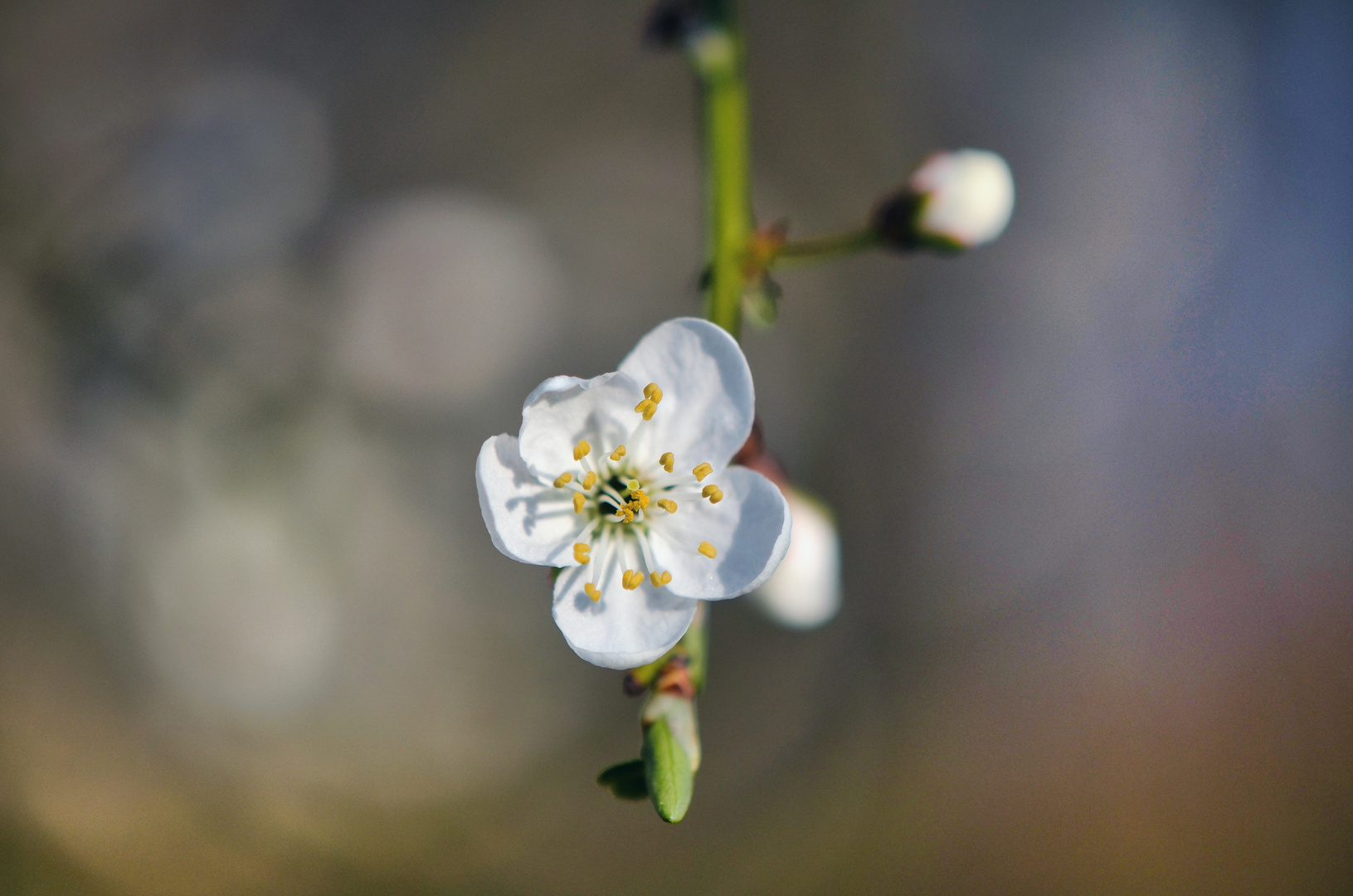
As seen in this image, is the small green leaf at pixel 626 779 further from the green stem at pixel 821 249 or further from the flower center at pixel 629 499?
the green stem at pixel 821 249

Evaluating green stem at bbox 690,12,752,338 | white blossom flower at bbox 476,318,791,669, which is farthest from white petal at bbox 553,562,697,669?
green stem at bbox 690,12,752,338

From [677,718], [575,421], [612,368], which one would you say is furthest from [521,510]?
[612,368]

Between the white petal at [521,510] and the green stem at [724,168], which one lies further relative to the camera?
the green stem at [724,168]

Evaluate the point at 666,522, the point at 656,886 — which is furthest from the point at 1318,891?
the point at 666,522

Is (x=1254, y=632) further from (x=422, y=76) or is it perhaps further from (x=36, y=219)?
(x=36, y=219)

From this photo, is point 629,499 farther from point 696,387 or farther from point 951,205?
point 951,205

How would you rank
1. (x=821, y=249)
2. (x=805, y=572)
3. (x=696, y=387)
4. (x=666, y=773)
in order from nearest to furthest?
(x=666, y=773) → (x=696, y=387) → (x=821, y=249) → (x=805, y=572)

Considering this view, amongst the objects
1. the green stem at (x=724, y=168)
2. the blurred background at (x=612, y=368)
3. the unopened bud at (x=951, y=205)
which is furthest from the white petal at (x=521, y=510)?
the blurred background at (x=612, y=368)

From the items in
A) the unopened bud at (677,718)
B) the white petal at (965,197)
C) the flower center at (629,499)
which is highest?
the white petal at (965,197)
